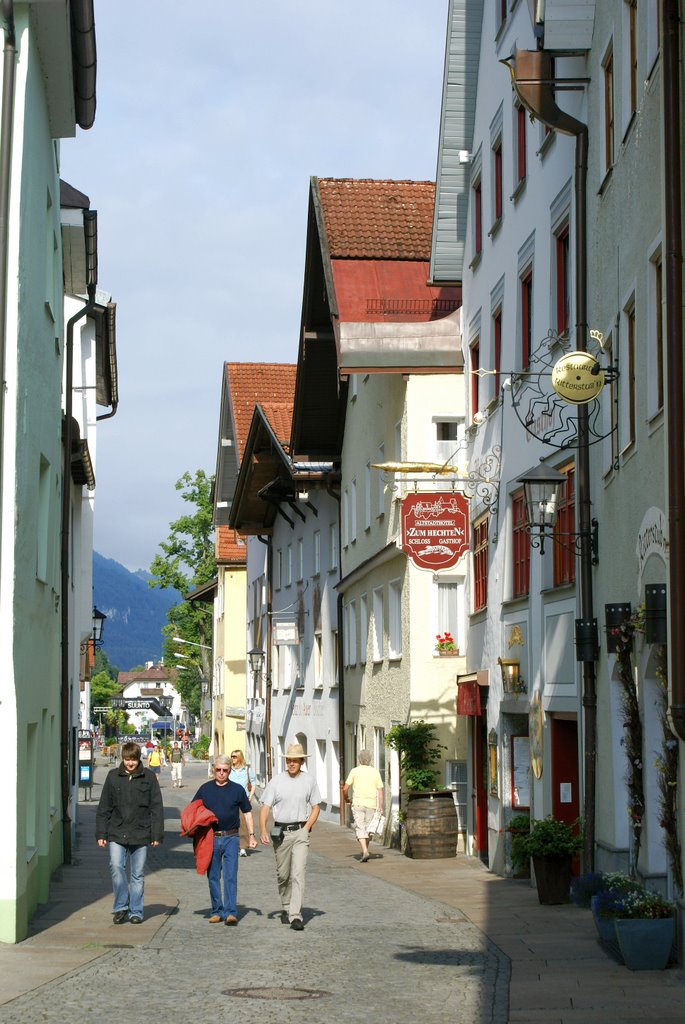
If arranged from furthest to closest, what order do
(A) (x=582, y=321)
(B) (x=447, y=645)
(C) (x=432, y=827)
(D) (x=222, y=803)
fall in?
1. (B) (x=447, y=645)
2. (C) (x=432, y=827)
3. (A) (x=582, y=321)
4. (D) (x=222, y=803)

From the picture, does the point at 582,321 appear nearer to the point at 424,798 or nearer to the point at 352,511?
the point at 424,798

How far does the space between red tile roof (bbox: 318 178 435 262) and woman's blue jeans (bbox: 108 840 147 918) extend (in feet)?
53.2

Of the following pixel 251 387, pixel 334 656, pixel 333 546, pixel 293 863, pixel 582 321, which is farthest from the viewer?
pixel 251 387

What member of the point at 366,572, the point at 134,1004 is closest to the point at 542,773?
the point at 134,1004

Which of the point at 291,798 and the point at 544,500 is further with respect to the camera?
the point at 544,500

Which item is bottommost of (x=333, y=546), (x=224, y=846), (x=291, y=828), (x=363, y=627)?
(x=224, y=846)

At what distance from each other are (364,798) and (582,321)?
11130 mm

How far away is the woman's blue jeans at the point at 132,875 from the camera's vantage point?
15.5 metres

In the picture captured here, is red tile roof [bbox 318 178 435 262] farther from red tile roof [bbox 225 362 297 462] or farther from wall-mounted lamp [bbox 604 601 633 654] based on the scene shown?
red tile roof [bbox 225 362 297 462]

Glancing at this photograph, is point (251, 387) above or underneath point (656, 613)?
above

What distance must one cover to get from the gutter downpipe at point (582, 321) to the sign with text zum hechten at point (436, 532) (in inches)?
218

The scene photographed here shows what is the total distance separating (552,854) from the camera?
1688cm

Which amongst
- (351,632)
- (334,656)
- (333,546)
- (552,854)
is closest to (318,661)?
(334,656)

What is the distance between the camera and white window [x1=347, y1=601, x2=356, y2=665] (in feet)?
114
